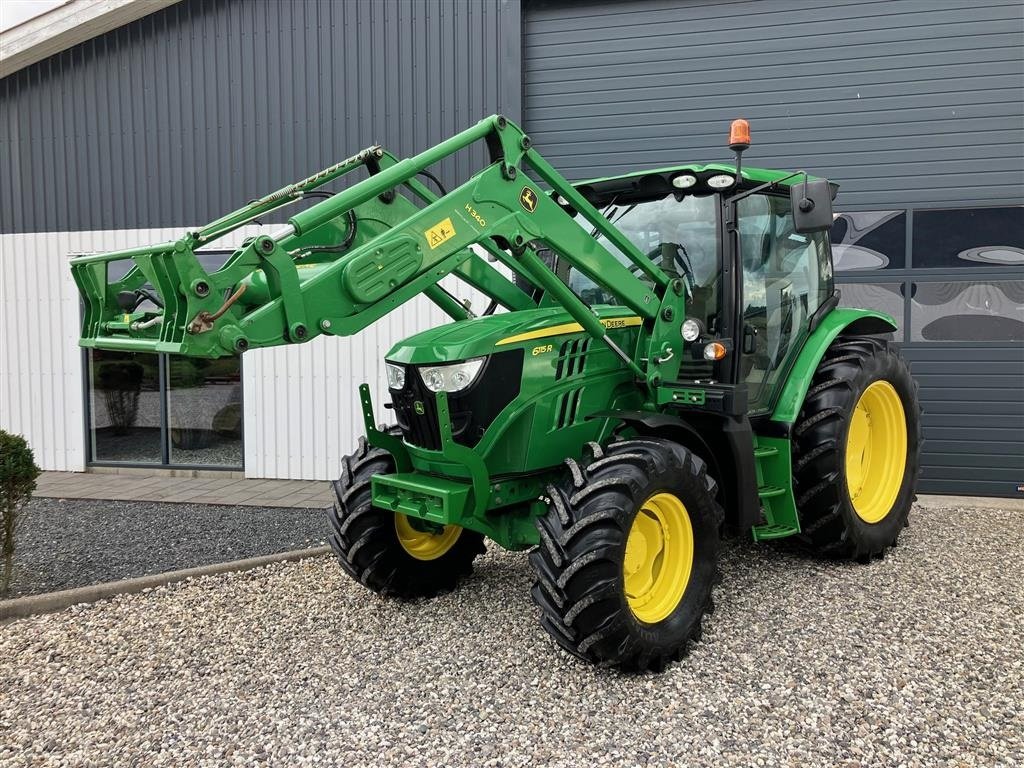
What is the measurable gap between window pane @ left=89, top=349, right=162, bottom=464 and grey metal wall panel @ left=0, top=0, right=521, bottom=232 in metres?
1.49

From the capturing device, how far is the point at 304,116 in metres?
7.79

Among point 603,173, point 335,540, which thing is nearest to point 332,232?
point 335,540

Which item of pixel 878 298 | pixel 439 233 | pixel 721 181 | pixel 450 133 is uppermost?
pixel 450 133

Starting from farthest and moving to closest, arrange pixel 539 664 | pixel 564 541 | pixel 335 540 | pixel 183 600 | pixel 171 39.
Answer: pixel 171 39 → pixel 183 600 → pixel 335 540 → pixel 539 664 → pixel 564 541

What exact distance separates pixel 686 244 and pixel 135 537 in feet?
14.9

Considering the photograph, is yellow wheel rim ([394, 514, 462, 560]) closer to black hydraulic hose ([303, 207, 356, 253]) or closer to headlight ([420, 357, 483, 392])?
headlight ([420, 357, 483, 392])

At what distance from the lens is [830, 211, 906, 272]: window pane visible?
22.2ft

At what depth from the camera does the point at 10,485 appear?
14.7ft

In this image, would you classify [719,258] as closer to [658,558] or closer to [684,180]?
[684,180]

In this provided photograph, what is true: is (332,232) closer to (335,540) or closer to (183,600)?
(335,540)

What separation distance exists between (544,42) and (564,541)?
19.0ft

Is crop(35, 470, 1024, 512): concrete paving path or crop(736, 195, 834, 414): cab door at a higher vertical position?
crop(736, 195, 834, 414): cab door

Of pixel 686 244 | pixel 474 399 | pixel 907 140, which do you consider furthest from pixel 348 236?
pixel 907 140

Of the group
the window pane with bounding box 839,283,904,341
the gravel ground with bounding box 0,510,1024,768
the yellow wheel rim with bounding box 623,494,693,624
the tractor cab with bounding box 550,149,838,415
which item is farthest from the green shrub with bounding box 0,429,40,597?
the window pane with bounding box 839,283,904,341
